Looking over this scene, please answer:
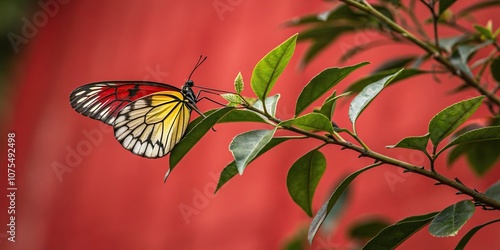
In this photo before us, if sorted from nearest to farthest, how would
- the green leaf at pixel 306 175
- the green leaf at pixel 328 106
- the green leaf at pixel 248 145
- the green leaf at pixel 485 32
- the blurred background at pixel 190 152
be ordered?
the green leaf at pixel 248 145, the green leaf at pixel 328 106, the green leaf at pixel 306 175, the green leaf at pixel 485 32, the blurred background at pixel 190 152

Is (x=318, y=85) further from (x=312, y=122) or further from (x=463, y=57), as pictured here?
(x=463, y=57)

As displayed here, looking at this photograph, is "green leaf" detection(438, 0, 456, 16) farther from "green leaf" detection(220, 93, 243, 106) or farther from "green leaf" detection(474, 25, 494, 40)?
"green leaf" detection(220, 93, 243, 106)

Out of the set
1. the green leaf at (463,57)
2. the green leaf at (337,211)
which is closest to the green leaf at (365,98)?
the green leaf at (463,57)

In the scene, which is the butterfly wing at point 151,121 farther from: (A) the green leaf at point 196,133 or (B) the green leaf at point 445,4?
(B) the green leaf at point 445,4

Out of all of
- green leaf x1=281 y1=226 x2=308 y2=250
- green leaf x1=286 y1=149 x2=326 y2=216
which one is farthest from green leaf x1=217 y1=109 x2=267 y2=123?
green leaf x1=281 y1=226 x2=308 y2=250

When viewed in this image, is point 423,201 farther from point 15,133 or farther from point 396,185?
point 15,133

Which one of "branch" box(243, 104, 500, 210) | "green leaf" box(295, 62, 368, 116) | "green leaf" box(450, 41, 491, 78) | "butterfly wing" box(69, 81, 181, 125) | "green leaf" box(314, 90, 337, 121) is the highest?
"butterfly wing" box(69, 81, 181, 125)
